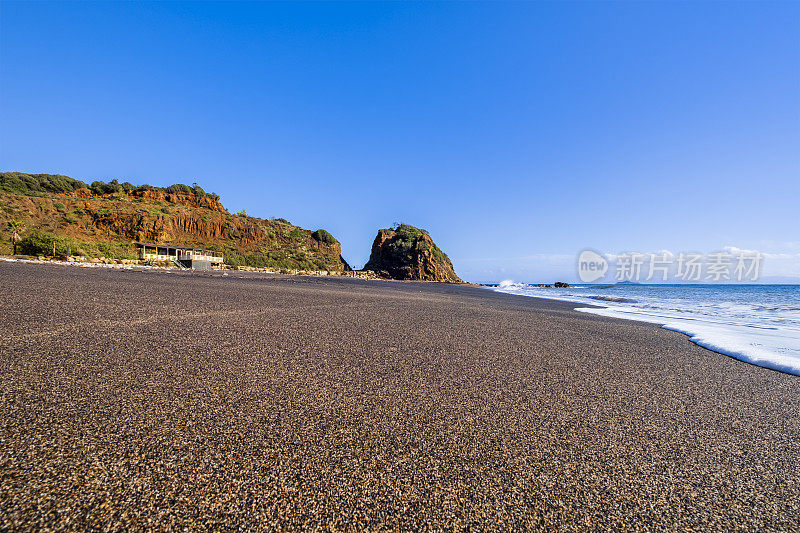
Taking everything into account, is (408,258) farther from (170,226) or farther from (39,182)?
(39,182)

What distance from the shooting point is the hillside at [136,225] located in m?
27.0

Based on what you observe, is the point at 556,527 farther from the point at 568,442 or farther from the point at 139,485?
the point at 139,485

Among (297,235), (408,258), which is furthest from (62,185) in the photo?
(408,258)

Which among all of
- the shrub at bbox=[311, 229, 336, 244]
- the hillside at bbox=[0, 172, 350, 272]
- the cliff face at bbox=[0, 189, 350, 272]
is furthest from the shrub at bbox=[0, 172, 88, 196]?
the shrub at bbox=[311, 229, 336, 244]

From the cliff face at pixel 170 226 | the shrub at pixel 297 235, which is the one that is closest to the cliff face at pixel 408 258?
the cliff face at pixel 170 226

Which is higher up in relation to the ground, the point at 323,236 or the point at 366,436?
the point at 323,236

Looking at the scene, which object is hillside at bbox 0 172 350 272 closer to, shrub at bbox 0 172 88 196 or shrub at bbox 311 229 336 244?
shrub at bbox 0 172 88 196

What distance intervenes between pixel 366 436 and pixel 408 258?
2120 inches

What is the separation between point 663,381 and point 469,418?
2501mm

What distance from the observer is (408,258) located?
183 feet

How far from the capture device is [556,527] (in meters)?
1.32

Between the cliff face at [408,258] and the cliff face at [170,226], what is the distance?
8.81 meters

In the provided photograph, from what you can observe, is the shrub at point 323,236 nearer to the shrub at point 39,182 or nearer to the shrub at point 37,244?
the shrub at point 37,244

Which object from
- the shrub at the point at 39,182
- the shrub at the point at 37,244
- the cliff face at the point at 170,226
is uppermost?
the shrub at the point at 39,182
